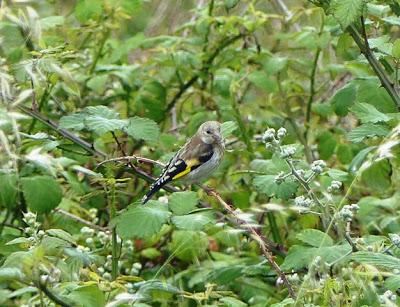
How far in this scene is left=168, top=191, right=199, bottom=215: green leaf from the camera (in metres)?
3.30

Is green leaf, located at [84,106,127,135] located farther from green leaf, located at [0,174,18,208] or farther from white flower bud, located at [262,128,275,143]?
white flower bud, located at [262,128,275,143]

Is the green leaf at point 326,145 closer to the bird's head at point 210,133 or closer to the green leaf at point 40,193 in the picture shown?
the bird's head at point 210,133

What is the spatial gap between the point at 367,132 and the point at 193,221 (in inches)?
28.9

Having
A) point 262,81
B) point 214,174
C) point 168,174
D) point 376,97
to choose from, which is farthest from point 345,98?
point 168,174

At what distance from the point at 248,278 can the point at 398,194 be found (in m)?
0.76

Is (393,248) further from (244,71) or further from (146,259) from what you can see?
(244,71)

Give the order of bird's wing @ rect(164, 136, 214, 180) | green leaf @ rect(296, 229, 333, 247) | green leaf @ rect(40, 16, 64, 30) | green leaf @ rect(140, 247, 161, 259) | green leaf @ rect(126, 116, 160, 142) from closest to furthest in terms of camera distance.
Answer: green leaf @ rect(296, 229, 333, 247) < green leaf @ rect(126, 116, 160, 142) < bird's wing @ rect(164, 136, 214, 180) < green leaf @ rect(40, 16, 64, 30) < green leaf @ rect(140, 247, 161, 259)

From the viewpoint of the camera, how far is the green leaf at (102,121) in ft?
11.0

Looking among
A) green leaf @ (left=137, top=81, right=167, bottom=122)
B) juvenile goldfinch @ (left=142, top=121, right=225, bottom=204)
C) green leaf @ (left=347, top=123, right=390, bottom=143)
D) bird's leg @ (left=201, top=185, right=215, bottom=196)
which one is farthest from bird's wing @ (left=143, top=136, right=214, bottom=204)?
green leaf @ (left=137, top=81, right=167, bottom=122)

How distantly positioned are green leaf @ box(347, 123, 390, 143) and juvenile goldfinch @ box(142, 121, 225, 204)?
1.81ft

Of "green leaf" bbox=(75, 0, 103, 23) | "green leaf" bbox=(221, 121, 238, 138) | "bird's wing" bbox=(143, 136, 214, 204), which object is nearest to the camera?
"green leaf" bbox=(221, 121, 238, 138)

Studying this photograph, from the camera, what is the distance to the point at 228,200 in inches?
196

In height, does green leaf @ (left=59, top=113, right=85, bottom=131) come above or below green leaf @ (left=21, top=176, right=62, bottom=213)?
above

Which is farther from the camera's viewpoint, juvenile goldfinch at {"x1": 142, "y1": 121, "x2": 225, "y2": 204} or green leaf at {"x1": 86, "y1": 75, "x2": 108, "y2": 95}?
green leaf at {"x1": 86, "y1": 75, "x2": 108, "y2": 95}
